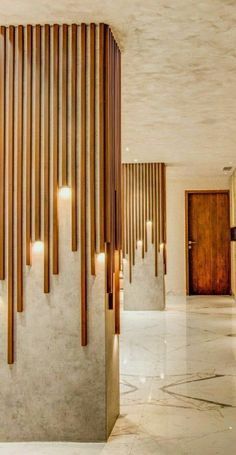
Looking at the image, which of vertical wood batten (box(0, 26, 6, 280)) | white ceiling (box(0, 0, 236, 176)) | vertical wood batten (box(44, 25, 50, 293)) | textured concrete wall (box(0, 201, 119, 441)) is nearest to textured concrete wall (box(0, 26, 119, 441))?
textured concrete wall (box(0, 201, 119, 441))

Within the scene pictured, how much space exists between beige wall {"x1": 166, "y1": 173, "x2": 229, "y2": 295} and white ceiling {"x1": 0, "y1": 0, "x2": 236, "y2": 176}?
5.06 m

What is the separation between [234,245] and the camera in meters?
13.3

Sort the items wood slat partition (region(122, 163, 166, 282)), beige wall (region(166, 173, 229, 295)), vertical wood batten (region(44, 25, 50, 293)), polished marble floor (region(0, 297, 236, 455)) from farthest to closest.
A: beige wall (region(166, 173, 229, 295))
wood slat partition (region(122, 163, 166, 282))
vertical wood batten (region(44, 25, 50, 293))
polished marble floor (region(0, 297, 236, 455))

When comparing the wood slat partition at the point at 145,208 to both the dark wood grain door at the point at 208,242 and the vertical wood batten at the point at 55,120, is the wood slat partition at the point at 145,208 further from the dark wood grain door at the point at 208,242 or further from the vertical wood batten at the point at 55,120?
the vertical wood batten at the point at 55,120

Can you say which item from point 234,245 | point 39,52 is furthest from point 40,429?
point 234,245

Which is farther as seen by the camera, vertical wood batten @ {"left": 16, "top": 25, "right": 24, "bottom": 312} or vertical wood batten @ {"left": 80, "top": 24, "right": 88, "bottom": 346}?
vertical wood batten @ {"left": 16, "top": 25, "right": 24, "bottom": 312}

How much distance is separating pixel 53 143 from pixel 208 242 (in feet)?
36.3

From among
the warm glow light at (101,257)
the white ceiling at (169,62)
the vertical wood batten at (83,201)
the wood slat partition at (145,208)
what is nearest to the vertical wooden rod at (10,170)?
the white ceiling at (169,62)

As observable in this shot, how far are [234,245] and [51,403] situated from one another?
964cm

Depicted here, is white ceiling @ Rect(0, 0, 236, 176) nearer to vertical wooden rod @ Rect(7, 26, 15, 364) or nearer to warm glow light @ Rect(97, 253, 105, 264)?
vertical wooden rod @ Rect(7, 26, 15, 364)

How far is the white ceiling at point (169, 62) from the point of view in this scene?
4.05m

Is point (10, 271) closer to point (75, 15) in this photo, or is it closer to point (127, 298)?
point (75, 15)

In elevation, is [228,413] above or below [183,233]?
below

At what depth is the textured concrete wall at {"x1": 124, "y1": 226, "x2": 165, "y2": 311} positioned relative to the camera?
11445mm
